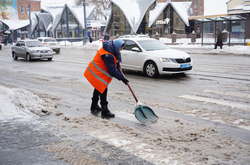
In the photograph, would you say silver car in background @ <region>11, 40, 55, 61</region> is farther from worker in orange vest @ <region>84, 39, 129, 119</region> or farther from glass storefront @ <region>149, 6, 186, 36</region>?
glass storefront @ <region>149, 6, 186, 36</region>

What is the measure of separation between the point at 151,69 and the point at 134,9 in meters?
45.8

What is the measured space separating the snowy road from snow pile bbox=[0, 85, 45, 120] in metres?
0.17

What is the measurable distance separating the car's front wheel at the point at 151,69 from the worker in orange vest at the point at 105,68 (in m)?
5.28

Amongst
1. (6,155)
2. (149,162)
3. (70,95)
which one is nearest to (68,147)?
(6,155)

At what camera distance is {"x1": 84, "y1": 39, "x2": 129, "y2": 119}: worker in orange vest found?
5738 mm

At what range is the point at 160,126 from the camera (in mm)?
5562

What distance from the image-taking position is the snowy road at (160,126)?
4.21 meters

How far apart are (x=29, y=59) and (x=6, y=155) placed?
57.9 feet

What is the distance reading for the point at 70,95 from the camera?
8688 millimetres

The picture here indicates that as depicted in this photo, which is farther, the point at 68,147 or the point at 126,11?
the point at 126,11

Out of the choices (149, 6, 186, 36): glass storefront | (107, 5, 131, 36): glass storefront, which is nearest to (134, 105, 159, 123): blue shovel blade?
(149, 6, 186, 36): glass storefront

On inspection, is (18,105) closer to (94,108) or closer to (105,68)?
(94,108)

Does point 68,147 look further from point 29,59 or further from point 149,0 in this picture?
point 149,0

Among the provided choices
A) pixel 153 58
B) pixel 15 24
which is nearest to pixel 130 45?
pixel 153 58
